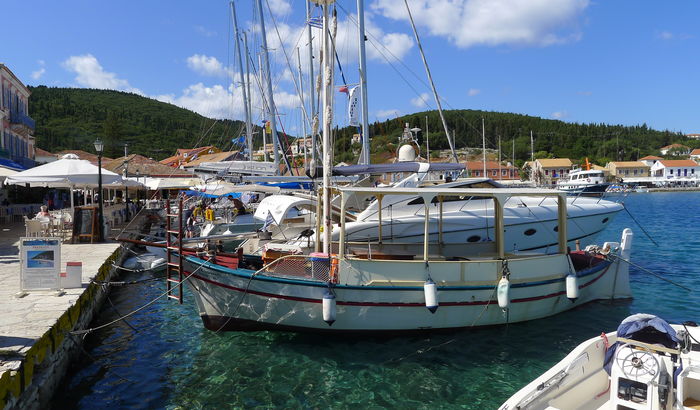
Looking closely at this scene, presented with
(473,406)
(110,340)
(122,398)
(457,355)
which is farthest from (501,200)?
(110,340)

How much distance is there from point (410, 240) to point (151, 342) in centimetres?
705

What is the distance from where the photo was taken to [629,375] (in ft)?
17.2

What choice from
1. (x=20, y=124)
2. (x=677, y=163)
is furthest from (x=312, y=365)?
(x=677, y=163)

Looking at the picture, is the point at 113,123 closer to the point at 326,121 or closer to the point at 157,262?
the point at 157,262

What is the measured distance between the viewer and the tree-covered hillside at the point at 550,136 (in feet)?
470

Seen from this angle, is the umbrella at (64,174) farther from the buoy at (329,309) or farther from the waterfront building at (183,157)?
the waterfront building at (183,157)

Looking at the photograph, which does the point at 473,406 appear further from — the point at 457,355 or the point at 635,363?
the point at 635,363

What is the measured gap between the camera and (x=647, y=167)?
125 metres

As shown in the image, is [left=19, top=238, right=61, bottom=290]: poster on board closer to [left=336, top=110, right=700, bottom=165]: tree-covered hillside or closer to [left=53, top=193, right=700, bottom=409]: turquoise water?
[left=53, top=193, right=700, bottom=409]: turquoise water

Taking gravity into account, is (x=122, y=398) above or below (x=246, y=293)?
below

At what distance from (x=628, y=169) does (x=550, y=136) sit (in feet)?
108

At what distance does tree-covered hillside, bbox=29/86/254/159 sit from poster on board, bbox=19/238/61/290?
75425mm

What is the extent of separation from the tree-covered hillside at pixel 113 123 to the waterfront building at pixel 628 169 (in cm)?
9730

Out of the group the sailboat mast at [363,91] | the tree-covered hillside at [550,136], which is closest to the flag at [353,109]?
the sailboat mast at [363,91]
